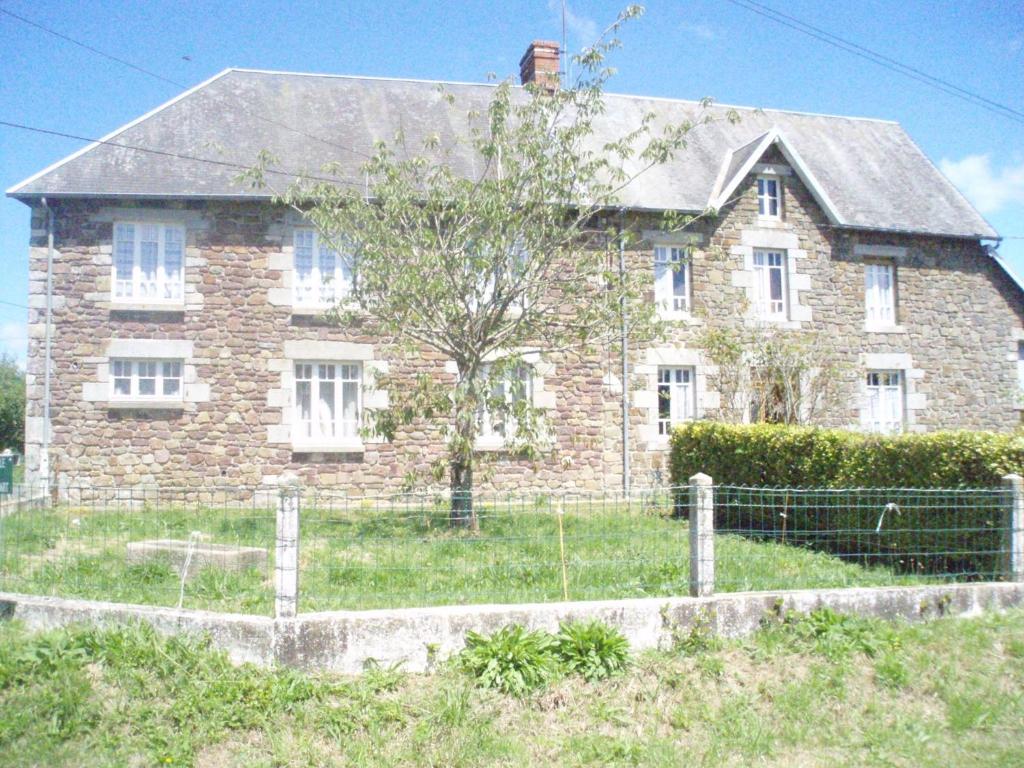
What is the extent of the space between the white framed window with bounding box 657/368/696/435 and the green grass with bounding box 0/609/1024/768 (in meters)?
9.74

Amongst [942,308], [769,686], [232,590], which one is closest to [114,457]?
[232,590]

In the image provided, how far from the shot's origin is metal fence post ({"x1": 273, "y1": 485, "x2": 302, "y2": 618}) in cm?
578

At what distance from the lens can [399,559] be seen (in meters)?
6.45

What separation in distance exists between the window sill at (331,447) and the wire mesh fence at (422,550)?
6.54 meters

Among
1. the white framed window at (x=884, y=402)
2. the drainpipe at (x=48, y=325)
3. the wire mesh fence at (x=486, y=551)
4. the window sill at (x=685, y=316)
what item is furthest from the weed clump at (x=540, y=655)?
the white framed window at (x=884, y=402)

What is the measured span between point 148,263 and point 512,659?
11139mm

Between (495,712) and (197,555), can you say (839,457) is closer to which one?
(495,712)

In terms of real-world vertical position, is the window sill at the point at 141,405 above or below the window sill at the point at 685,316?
below

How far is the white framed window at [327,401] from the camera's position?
1471 cm

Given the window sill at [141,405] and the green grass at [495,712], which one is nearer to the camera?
the green grass at [495,712]

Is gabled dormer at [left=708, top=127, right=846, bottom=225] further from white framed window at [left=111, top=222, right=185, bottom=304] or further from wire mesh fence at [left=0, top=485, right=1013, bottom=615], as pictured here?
wire mesh fence at [left=0, top=485, right=1013, bottom=615]

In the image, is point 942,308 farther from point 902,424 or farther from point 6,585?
point 6,585

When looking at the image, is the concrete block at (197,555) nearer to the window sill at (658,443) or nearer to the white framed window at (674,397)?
the window sill at (658,443)

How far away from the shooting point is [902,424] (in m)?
17.3
